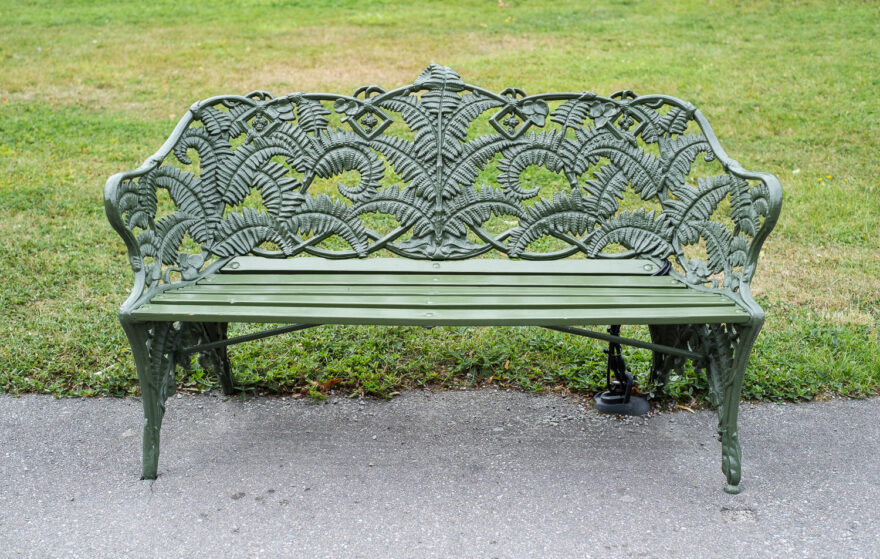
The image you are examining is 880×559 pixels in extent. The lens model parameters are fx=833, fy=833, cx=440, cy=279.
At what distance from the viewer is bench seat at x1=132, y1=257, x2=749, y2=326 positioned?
9.35 ft

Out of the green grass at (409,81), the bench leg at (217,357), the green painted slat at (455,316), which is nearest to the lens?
the green painted slat at (455,316)

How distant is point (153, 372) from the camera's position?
3.01 meters

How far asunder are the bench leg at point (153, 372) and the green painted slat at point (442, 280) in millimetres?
352

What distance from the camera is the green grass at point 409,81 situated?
3.95m

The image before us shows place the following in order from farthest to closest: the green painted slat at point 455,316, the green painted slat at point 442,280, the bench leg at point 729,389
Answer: the green painted slat at point 442,280, the bench leg at point 729,389, the green painted slat at point 455,316

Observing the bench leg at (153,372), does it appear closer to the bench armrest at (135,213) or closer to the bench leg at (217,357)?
the bench armrest at (135,213)

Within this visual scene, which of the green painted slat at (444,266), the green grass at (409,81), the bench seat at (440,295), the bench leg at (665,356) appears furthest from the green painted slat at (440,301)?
the green grass at (409,81)

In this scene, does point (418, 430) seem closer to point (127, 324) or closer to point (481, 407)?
point (481, 407)

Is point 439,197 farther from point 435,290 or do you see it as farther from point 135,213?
point 135,213

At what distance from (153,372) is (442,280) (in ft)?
3.76

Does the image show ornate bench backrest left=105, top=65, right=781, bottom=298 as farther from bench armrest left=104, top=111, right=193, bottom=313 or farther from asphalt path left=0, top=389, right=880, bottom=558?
asphalt path left=0, top=389, right=880, bottom=558

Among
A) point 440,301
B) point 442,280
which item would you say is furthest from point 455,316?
point 442,280

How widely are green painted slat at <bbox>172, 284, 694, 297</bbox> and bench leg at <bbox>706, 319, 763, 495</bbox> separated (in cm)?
22

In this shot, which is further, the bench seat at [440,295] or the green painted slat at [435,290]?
the green painted slat at [435,290]
